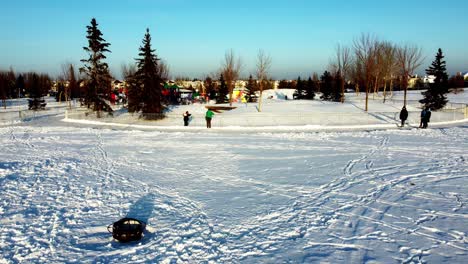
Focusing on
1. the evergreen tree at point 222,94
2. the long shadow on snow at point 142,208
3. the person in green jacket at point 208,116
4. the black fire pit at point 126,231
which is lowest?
the long shadow on snow at point 142,208

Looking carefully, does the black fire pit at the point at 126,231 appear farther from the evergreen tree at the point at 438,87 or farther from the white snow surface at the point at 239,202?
the evergreen tree at the point at 438,87

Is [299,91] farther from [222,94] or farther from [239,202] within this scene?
[239,202]

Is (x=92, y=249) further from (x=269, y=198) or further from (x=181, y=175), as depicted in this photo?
(x=181, y=175)

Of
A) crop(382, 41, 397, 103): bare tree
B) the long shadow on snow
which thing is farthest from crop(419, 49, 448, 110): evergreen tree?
the long shadow on snow

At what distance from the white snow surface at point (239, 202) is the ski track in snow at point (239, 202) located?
0.03m

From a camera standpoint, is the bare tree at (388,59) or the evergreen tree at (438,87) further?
the bare tree at (388,59)

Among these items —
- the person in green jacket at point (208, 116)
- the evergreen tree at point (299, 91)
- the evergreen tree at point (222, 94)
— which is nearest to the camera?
the person in green jacket at point (208, 116)

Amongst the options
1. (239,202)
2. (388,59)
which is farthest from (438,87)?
(239,202)

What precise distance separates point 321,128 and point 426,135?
632 cm

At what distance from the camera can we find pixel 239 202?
8.47 m

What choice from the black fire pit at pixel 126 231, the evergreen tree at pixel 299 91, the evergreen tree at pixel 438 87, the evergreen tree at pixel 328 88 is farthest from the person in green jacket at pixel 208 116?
the evergreen tree at pixel 299 91

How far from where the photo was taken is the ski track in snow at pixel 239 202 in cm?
601

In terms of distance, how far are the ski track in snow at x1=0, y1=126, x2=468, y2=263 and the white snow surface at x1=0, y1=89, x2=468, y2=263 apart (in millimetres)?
34

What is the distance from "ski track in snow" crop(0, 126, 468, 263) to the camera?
237 inches
